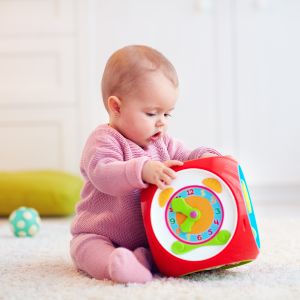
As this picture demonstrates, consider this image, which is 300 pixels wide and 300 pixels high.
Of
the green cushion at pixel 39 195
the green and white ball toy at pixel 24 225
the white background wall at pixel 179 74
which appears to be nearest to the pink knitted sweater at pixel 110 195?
the green and white ball toy at pixel 24 225

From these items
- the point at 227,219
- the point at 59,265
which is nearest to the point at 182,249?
the point at 227,219

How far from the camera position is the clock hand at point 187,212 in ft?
2.22

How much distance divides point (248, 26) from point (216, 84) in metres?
0.36

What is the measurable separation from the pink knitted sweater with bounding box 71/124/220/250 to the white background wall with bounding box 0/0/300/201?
4.53 ft

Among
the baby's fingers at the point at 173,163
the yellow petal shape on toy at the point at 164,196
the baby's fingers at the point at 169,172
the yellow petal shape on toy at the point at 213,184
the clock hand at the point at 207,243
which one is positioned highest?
the baby's fingers at the point at 173,163

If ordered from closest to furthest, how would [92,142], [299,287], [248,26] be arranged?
1. [299,287]
2. [92,142]
3. [248,26]

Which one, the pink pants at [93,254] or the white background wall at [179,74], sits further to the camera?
the white background wall at [179,74]

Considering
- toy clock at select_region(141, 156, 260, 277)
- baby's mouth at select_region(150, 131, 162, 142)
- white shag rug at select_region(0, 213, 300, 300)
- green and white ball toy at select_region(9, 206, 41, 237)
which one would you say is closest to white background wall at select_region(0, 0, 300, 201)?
green and white ball toy at select_region(9, 206, 41, 237)

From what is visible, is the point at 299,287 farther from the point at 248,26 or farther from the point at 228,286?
the point at 248,26

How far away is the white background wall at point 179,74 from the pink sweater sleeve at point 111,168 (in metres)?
1.43

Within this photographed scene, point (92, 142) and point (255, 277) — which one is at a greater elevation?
point (92, 142)

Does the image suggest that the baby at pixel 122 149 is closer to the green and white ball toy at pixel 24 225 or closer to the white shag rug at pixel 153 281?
the white shag rug at pixel 153 281

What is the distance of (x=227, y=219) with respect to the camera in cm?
67

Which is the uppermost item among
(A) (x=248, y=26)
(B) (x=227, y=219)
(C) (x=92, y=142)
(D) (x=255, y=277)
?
(A) (x=248, y=26)
